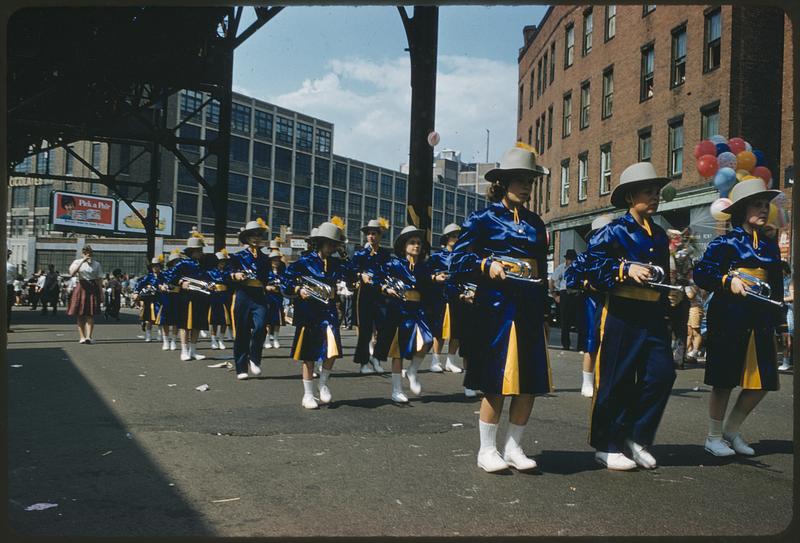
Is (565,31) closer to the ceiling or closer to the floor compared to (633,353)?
closer to the ceiling

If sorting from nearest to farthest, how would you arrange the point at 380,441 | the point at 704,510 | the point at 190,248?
the point at 704,510 → the point at 380,441 → the point at 190,248

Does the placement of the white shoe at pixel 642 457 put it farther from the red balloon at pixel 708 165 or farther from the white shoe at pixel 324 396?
the red balloon at pixel 708 165

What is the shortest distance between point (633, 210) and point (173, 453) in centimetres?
361

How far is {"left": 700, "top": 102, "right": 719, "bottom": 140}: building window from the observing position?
2066cm

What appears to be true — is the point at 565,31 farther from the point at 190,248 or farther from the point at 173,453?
the point at 173,453

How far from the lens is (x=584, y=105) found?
84.1 ft

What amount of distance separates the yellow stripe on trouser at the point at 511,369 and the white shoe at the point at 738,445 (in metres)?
1.97

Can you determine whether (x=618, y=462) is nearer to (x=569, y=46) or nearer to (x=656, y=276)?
(x=656, y=276)

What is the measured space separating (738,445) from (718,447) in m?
0.22

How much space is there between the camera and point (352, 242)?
48125 mm

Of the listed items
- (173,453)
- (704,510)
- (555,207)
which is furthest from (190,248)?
(555,207)

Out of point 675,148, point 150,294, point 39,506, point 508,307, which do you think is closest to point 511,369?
point 508,307

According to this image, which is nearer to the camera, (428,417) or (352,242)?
(428,417)

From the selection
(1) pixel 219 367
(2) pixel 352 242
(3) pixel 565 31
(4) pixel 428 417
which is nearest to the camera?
(4) pixel 428 417
